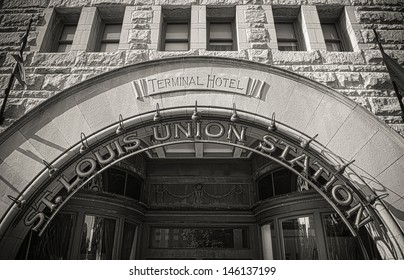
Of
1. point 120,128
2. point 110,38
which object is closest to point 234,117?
point 120,128

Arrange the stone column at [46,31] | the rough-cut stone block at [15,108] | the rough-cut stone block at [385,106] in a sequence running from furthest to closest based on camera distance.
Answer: the stone column at [46,31]
the rough-cut stone block at [15,108]
the rough-cut stone block at [385,106]

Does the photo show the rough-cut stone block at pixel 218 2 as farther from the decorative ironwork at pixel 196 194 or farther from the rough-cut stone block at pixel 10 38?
the decorative ironwork at pixel 196 194

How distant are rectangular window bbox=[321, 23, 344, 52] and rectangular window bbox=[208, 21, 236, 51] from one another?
2.43 meters

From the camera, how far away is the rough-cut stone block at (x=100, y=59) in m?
6.15

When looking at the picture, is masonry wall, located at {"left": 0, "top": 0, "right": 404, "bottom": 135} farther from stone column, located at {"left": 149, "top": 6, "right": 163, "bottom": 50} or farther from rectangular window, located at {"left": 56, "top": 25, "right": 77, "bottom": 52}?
rectangular window, located at {"left": 56, "top": 25, "right": 77, "bottom": 52}

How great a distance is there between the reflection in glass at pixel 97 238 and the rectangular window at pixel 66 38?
4.46 meters

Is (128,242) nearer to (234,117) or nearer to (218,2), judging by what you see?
(234,117)

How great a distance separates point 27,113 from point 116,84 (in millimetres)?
1944

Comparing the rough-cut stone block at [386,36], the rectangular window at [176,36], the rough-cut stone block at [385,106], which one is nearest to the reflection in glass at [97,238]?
the rectangular window at [176,36]

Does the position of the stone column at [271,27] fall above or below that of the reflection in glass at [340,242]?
above

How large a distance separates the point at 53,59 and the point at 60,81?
26.0 inches

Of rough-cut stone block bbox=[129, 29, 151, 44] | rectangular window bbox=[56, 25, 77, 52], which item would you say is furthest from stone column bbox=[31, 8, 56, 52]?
rough-cut stone block bbox=[129, 29, 151, 44]
